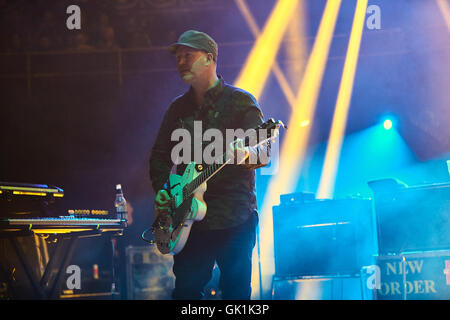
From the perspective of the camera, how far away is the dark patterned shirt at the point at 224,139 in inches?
112

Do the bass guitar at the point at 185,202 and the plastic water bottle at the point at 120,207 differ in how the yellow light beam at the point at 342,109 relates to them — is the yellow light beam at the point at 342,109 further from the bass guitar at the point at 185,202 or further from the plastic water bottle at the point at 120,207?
the bass guitar at the point at 185,202

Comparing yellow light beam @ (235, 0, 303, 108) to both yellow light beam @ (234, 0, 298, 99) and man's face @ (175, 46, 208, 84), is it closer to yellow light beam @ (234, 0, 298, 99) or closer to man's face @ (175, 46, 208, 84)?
yellow light beam @ (234, 0, 298, 99)

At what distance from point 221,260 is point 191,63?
1202mm

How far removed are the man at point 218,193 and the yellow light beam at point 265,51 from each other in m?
4.58

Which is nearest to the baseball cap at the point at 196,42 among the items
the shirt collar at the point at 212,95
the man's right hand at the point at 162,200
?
the shirt collar at the point at 212,95

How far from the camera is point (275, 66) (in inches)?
304

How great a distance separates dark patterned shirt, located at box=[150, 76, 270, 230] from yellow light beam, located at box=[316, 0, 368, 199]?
4.68 metres

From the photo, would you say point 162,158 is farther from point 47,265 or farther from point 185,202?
point 47,265

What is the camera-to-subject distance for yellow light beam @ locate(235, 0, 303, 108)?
7.75 metres

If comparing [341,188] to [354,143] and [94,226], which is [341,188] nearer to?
[354,143]

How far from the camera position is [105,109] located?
7.46 meters

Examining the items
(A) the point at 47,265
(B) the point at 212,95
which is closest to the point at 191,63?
(B) the point at 212,95
